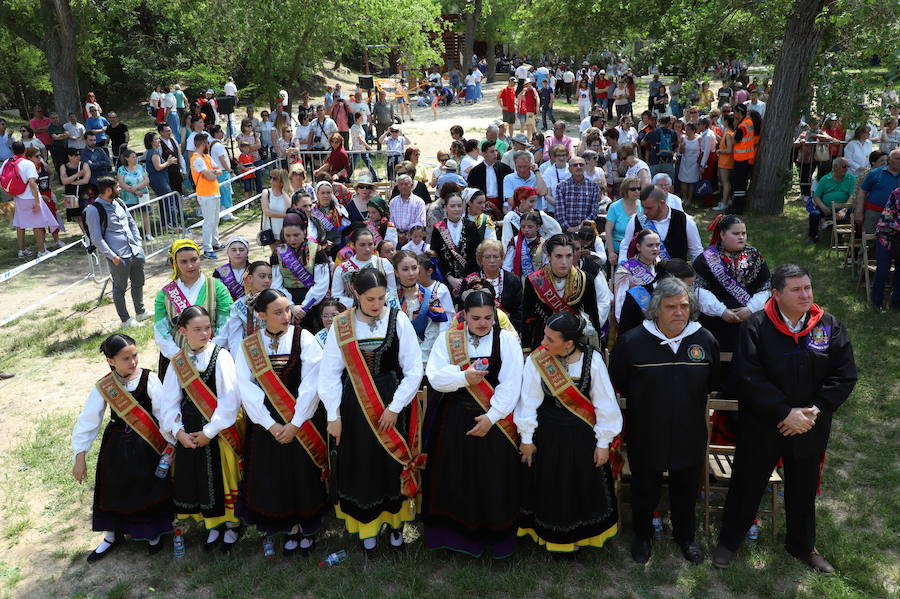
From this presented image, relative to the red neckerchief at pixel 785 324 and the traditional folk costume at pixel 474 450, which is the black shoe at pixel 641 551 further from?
the red neckerchief at pixel 785 324

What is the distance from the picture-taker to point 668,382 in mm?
4258

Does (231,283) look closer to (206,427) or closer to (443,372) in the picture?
(206,427)

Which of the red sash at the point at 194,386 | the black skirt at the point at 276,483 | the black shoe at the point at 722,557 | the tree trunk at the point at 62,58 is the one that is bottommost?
the black shoe at the point at 722,557

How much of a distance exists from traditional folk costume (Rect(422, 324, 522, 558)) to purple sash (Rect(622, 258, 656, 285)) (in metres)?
1.55

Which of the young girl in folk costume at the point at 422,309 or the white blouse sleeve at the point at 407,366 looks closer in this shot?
the white blouse sleeve at the point at 407,366

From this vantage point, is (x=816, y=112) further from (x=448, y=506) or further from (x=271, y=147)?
(x=271, y=147)

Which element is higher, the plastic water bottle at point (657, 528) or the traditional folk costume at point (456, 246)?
the traditional folk costume at point (456, 246)

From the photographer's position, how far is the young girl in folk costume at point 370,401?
450 cm

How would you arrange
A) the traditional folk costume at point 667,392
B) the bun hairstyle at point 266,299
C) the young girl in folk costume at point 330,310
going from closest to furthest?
the traditional folk costume at point 667,392 < the bun hairstyle at point 266,299 < the young girl in folk costume at point 330,310

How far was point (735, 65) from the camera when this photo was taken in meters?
30.0

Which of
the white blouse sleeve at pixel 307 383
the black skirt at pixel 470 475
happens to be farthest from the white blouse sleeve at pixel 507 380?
the white blouse sleeve at pixel 307 383

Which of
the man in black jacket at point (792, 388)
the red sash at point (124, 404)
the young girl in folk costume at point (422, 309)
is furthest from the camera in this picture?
the young girl in folk costume at point (422, 309)

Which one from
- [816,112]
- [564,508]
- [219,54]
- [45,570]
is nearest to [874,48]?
[816,112]

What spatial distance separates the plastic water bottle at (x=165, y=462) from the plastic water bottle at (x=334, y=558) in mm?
1145
